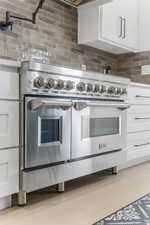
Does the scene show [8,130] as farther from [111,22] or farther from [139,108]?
[111,22]

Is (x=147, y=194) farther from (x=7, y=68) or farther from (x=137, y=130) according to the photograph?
(x=7, y=68)

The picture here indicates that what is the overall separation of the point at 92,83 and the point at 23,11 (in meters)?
0.99

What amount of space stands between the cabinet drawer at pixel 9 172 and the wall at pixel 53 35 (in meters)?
1.02

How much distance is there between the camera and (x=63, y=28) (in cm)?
302

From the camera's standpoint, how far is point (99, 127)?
237 centimetres

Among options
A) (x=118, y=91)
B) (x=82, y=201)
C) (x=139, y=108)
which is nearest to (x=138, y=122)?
(x=139, y=108)

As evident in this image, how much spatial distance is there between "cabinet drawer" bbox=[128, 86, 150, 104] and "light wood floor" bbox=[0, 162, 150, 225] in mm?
840

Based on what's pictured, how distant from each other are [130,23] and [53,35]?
1215mm

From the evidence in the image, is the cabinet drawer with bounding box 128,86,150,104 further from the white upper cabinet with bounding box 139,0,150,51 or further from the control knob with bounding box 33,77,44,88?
the control knob with bounding box 33,77,44,88

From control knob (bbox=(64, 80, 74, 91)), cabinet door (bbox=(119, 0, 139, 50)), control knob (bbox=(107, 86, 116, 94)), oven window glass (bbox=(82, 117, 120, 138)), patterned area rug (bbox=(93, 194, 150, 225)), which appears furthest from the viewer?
cabinet door (bbox=(119, 0, 139, 50))

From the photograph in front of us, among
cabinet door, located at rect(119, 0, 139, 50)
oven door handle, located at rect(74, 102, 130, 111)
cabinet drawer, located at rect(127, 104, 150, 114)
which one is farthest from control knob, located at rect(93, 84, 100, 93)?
cabinet door, located at rect(119, 0, 139, 50)

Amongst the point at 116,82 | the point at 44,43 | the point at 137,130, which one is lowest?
the point at 137,130

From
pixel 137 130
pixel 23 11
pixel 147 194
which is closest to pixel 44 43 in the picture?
pixel 23 11

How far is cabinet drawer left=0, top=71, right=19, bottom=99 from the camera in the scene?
1609 millimetres
